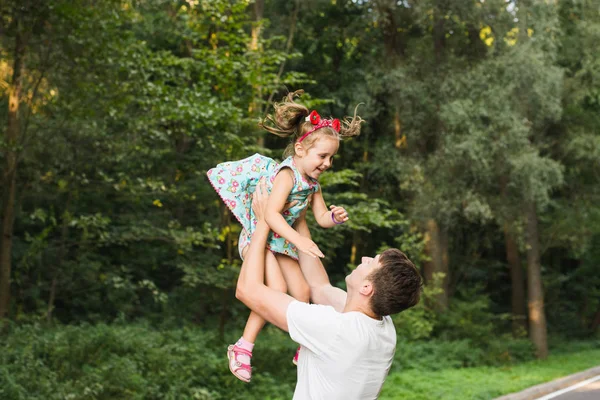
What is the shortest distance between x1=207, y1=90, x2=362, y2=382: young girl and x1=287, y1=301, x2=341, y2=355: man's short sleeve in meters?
0.16

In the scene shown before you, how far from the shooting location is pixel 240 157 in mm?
12414

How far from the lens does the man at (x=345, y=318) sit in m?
2.97

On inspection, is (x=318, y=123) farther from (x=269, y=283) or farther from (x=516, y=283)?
(x=516, y=283)

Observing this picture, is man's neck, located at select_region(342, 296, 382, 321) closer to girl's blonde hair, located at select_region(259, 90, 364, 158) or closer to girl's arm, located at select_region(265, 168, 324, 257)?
girl's arm, located at select_region(265, 168, 324, 257)

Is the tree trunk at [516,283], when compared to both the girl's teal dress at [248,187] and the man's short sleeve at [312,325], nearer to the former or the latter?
the girl's teal dress at [248,187]

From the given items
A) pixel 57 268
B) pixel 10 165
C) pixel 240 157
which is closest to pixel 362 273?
pixel 240 157

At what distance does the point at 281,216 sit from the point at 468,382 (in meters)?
12.0

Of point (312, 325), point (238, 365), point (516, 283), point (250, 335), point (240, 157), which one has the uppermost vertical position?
point (312, 325)

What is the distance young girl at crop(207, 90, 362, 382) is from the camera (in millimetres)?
3096

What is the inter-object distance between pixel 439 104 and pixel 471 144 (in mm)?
1842

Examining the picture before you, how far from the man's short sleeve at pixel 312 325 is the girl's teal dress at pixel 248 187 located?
272 millimetres

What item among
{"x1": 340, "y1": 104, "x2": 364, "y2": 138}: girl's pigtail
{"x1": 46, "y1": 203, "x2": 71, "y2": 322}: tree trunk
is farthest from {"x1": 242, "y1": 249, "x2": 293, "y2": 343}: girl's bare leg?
{"x1": 46, "y1": 203, "x2": 71, "y2": 322}: tree trunk

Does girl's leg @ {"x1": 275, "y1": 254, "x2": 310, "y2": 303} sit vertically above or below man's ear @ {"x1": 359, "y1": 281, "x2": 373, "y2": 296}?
below

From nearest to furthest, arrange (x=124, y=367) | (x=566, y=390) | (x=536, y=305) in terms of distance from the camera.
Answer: (x=124, y=367), (x=566, y=390), (x=536, y=305)
